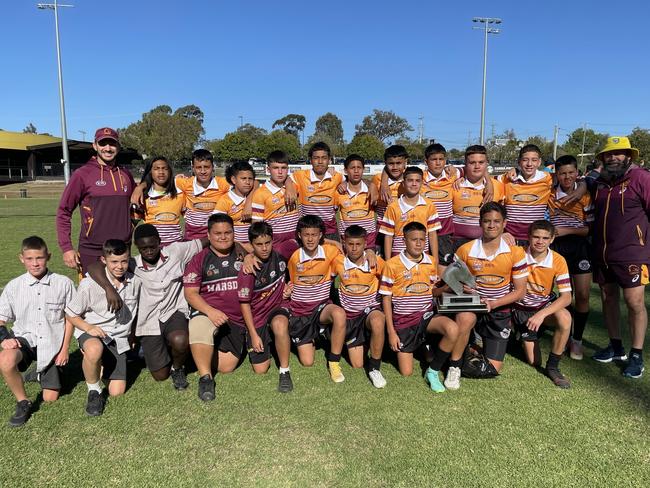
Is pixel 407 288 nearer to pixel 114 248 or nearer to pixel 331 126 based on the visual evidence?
pixel 114 248

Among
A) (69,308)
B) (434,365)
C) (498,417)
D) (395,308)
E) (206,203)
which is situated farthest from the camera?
(206,203)

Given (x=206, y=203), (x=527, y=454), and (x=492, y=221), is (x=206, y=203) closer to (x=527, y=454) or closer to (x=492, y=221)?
(x=492, y=221)

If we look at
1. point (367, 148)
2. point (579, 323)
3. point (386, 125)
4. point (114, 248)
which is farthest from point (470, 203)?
point (386, 125)

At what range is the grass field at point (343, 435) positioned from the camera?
285cm

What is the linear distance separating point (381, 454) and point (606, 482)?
1356 millimetres

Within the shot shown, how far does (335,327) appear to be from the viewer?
4.34 metres

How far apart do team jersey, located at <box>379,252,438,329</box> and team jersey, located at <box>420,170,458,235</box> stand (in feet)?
3.75

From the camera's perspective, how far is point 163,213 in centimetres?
511

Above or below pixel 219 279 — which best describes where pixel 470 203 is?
above

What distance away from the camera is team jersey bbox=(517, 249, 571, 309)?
4352 mm

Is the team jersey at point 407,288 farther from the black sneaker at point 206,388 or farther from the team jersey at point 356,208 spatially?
the black sneaker at point 206,388

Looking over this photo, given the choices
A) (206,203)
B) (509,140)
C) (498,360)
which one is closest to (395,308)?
(498,360)

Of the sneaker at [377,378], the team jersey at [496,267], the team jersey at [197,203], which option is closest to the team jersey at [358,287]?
the sneaker at [377,378]

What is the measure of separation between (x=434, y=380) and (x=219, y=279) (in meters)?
2.21
